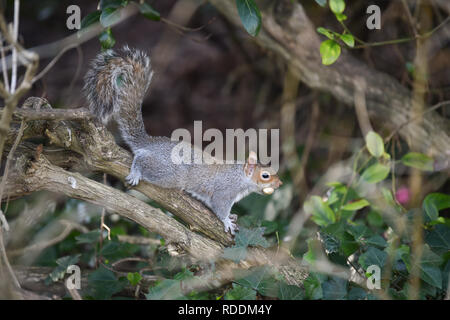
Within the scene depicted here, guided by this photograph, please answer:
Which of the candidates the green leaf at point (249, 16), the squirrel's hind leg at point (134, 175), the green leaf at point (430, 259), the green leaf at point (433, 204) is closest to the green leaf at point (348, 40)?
the green leaf at point (249, 16)

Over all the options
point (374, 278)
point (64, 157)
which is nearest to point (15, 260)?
point (64, 157)

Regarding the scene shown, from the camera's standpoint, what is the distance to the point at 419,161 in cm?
184

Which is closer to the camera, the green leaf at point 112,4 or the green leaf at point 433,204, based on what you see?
the green leaf at point 112,4

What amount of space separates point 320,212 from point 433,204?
39 cm

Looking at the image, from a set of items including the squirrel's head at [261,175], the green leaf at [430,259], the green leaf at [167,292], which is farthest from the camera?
the squirrel's head at [261,175]

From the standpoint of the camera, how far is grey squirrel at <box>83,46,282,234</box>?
165 cm

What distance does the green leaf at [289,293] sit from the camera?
1296 mm

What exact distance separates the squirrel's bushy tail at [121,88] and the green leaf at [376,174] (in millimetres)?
847

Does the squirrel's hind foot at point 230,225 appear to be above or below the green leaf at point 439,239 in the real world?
above

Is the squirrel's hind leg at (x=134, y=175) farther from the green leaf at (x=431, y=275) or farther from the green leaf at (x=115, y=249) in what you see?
the green leaf at (x=431, y=275)

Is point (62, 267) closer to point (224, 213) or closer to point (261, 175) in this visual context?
point (224, 213)

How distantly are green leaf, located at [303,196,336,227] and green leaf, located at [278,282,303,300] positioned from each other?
49 centimetres

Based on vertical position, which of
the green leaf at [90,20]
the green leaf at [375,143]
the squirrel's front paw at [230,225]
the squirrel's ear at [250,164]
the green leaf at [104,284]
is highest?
the green leaf at [90,20]

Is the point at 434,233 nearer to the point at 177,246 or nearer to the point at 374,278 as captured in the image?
the point at 374,278
